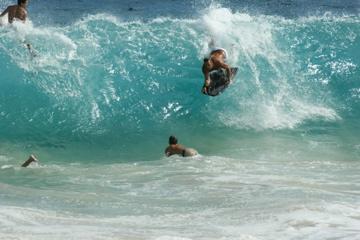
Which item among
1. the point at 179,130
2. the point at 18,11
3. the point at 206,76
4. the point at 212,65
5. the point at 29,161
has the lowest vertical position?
the point at 29,161

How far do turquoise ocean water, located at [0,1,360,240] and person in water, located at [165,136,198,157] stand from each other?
0.22 metres

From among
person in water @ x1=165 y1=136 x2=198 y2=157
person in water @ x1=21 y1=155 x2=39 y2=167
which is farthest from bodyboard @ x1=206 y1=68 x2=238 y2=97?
person in water @ x1=21 y1=155 x2=39 y2=167

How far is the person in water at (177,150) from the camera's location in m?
12.9

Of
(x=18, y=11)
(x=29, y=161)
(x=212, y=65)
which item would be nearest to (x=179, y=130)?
(x=212, y=65)

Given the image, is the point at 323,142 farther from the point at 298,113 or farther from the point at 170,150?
the point at 170,150

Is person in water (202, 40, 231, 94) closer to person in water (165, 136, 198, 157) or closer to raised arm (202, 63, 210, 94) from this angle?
raised arm (202, 63, 210, 94)

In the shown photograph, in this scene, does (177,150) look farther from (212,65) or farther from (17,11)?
(17,11)

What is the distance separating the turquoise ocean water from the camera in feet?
26.5

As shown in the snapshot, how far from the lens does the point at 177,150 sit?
13039 mm

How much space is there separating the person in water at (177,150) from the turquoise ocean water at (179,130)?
22cm

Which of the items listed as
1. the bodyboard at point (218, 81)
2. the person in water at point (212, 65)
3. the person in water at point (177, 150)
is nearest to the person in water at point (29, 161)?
the person in water at point (177, 150)

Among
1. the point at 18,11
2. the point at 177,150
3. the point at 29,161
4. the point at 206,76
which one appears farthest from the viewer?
the point at 18,11

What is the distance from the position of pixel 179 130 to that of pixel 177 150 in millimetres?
2479

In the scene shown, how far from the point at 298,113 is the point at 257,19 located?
440 cm
